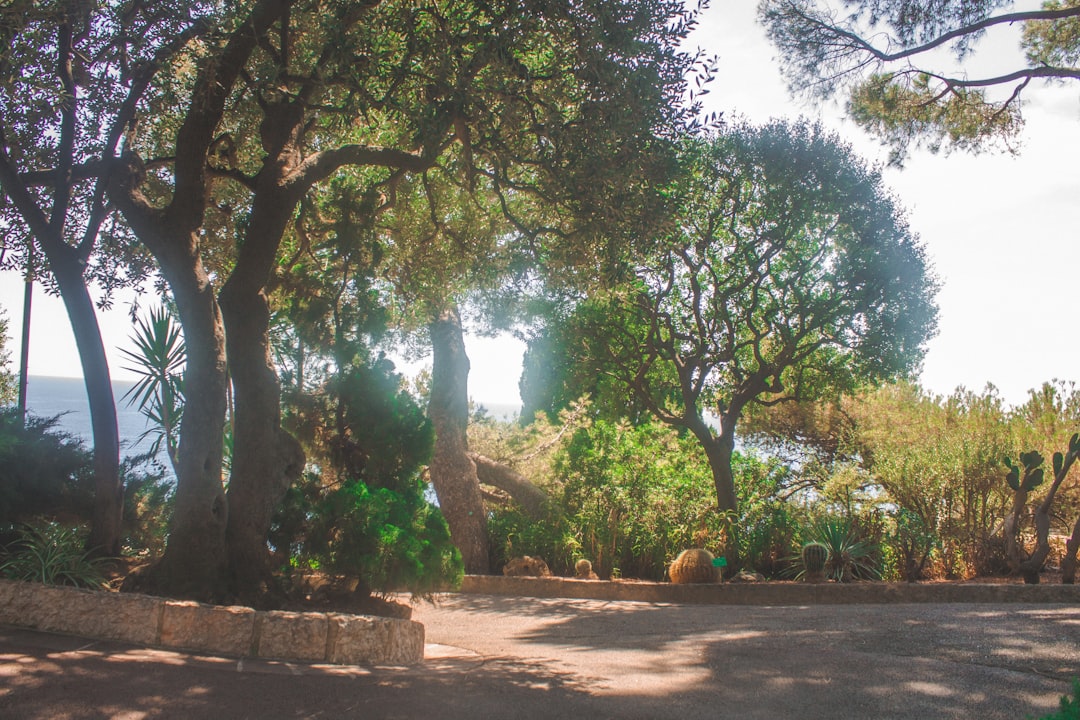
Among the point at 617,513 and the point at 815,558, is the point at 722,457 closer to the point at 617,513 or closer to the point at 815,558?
the point at 617,513

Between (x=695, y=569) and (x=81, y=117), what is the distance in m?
9.21

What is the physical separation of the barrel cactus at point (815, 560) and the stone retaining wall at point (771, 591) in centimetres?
53

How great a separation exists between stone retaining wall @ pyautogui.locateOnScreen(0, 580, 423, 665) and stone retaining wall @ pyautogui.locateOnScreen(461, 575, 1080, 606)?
5713 mm

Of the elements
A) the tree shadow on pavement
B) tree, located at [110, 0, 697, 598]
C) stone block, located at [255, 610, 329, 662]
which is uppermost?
tree, located at [110, 0, 697, 598]

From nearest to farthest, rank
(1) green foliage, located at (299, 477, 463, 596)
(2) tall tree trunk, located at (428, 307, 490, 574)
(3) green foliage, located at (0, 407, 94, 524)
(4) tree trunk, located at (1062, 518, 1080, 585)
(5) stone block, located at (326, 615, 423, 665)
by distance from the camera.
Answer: (5) stone block, located at (326, 615, 423, 665) < (1) green foliage, located at (299, 477, 463, 596) < (3) green foliage, located at (0, 407, 94, 524) < (4) tree trunk, located at (1062, 518, 1080, 585) < (2) tall tree trunk, located at (428, 307, 490, 574)

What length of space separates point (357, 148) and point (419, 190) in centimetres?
426

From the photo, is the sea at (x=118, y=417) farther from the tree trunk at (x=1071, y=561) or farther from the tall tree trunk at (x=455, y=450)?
the tree trunk at (x=1071, y=561)

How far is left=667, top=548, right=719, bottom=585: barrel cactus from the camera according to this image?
1119 centimetres

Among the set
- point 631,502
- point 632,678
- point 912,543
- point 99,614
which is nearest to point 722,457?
point 631,502

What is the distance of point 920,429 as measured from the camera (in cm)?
1553

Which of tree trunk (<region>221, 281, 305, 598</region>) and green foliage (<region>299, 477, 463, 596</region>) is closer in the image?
green foliage (<region>299, 477, 463, 596</region>)

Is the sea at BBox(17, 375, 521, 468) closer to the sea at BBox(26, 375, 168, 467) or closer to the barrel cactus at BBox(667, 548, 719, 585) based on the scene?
the sea at BBox(26, 375, 168, 467)

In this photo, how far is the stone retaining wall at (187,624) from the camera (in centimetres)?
584

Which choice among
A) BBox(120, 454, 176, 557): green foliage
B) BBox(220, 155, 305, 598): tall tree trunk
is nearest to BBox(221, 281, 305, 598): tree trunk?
BBox(220, 155, 305, 598): tall tree trunk
